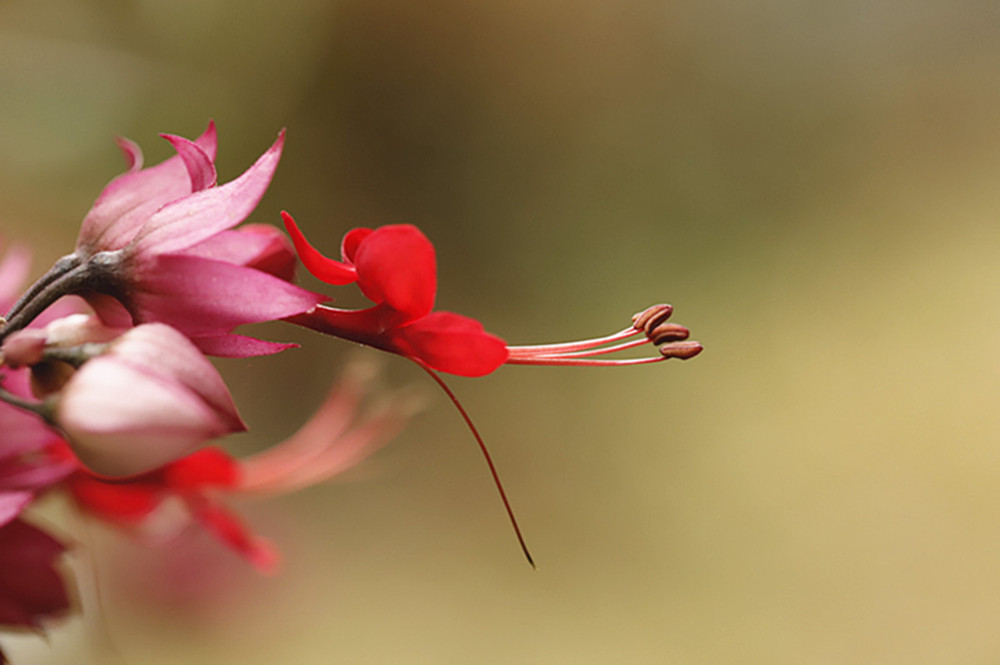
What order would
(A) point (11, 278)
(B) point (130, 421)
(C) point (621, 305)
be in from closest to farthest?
1. (B) point (130, 421)
2. (A) point (11, 278)
3. (C) point (621, 305)

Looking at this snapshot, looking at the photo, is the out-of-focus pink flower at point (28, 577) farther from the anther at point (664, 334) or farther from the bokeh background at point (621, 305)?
the bokeh background at point (621, 305)

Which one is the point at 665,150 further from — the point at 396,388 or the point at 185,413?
the point at 185,413

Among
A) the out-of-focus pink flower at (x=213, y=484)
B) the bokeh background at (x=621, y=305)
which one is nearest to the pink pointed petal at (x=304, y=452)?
the out-of-focus pink flower at (x=213, y=484)

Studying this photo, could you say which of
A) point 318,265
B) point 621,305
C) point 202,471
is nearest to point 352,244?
point 318,265

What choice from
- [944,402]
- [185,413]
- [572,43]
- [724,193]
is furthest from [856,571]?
[185,413]

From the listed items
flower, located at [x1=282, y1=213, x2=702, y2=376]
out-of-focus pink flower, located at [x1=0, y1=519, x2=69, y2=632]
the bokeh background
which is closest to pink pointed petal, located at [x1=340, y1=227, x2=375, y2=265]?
flower, located at [x1=282, y1=213, x2=702, y2=376]

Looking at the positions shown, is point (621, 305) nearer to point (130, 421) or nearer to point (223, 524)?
point (223, 524)

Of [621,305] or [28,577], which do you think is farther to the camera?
[621,305]
